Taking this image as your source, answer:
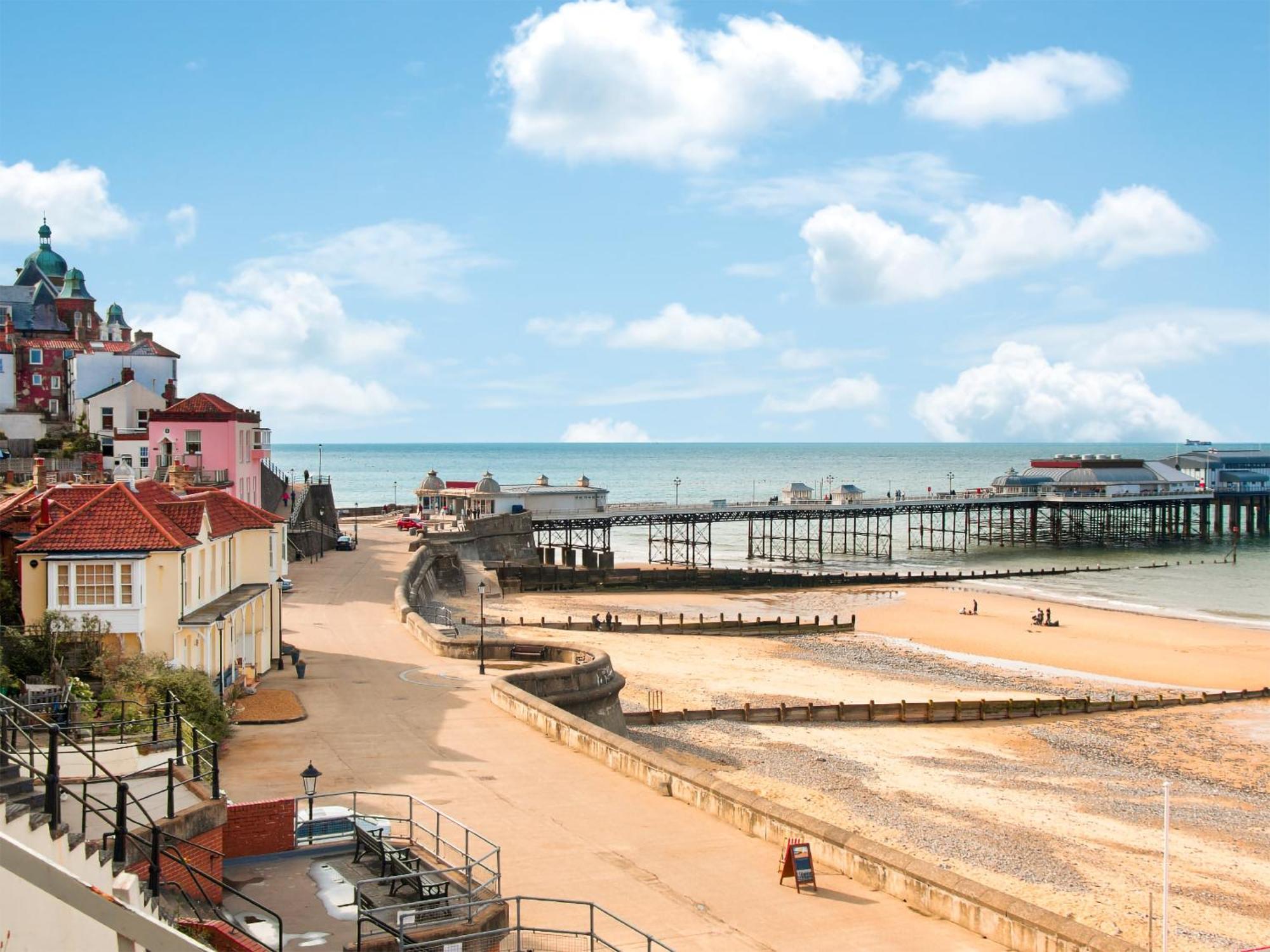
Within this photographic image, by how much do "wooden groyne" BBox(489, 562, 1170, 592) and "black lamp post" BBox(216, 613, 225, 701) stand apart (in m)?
43.7

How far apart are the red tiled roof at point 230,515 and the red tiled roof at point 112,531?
2893mm

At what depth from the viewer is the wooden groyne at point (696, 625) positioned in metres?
54.7

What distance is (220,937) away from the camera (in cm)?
1186

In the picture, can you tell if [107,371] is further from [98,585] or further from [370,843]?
[370,843]

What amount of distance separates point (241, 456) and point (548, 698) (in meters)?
25.9

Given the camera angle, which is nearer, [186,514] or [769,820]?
[769,820]

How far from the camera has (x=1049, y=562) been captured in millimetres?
97625

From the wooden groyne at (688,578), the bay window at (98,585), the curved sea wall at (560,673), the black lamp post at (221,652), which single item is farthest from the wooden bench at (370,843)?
the wooden groyne at (688,578)

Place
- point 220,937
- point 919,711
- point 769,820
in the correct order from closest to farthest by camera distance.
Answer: point 220,937
point 769,820
point 919,711

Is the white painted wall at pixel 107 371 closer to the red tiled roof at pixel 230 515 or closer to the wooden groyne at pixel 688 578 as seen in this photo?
the wooden groyne at pixel 688 578

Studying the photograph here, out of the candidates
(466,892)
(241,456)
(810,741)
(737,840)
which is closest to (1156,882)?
(737,840)

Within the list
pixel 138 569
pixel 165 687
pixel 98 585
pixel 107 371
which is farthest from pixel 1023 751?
pixel 107 371

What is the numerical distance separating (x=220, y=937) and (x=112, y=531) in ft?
50.3

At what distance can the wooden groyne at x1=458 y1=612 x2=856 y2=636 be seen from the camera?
5466cm
